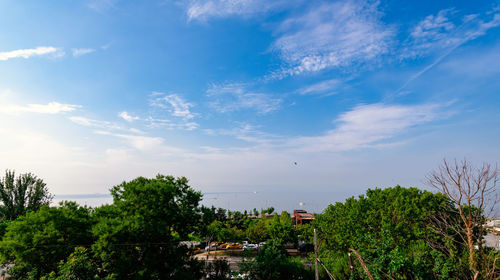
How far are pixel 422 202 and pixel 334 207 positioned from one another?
43.5ft

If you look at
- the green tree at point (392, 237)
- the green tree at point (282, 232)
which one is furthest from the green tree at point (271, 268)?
the green tree at point (282, 232)

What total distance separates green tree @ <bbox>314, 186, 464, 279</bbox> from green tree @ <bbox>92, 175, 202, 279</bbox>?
1506 cm

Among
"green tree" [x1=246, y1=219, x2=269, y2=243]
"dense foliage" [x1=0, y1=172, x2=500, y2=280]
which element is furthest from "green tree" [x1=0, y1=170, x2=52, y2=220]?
"green tree" [x1=246, y1=219, x2=269, y2=243]

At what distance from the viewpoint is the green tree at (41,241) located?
20.8m

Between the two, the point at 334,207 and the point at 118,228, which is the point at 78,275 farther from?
the point at 334,207

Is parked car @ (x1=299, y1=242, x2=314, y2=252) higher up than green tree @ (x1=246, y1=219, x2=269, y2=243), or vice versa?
green tree @ (x1=246, y1=219, x2=269, y2=243)

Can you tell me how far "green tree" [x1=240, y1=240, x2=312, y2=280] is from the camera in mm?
26453

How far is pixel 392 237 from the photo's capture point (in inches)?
1096

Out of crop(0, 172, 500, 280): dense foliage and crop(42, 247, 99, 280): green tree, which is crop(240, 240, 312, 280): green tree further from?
crop(42, 247, 99, 280): green tree

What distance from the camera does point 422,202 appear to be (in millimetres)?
28812

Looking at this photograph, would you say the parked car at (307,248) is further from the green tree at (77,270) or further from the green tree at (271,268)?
the green tree at (77,270)

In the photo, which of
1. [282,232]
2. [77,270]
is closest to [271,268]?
[77,270]

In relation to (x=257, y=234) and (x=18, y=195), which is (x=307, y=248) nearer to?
(x=257, y=234)

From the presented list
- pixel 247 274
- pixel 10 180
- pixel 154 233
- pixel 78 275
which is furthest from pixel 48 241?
pixel 10 180
